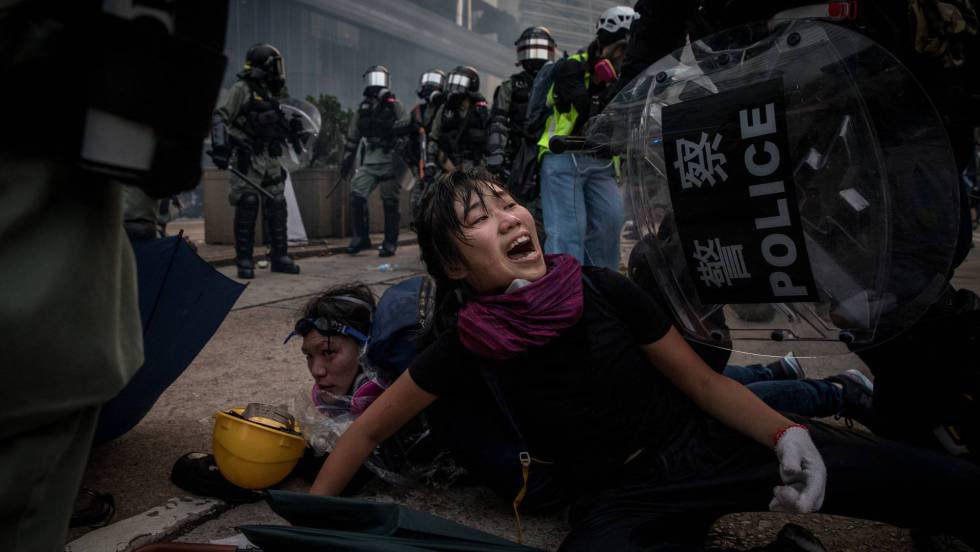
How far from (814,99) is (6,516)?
54.6 inches

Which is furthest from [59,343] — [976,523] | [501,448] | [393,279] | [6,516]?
[393,279]

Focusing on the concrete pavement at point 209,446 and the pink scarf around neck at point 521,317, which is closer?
the pink scarf around neck at point 521,317

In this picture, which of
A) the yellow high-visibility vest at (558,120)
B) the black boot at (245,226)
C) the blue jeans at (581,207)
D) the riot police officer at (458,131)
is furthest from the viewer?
the riot police officer at (458,131)

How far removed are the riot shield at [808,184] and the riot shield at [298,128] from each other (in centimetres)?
571

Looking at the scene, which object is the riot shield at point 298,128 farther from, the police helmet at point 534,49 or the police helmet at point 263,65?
the police helmet at point 534,49

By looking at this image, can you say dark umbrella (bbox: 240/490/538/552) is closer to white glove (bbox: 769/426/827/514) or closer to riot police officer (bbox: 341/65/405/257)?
white glove (bbox: 769/426/827/514)

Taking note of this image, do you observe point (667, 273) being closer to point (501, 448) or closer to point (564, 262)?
point (564, 262)

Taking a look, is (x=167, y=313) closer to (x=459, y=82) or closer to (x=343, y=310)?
(x=343, y=310)

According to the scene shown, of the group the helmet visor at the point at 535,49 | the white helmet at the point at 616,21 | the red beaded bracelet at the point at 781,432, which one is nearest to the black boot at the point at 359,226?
the helmet visor at the point at 535,49

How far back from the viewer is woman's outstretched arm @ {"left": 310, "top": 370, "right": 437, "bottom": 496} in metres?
1.66

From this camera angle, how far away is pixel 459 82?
7.75 m

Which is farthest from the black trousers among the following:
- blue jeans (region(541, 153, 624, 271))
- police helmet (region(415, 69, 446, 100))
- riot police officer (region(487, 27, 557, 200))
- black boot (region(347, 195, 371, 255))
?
police helmet (region(415, 69, 446, 100))

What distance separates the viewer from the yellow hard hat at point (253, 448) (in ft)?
6.02

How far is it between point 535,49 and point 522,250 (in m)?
5.13
